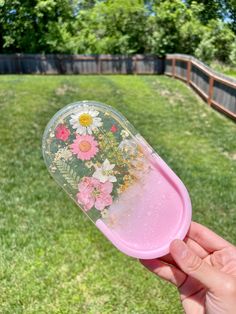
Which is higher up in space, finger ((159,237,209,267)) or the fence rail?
finger ((159,237,209,267))

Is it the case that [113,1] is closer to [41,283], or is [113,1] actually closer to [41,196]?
[41,196]

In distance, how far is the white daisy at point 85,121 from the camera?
2.48 m

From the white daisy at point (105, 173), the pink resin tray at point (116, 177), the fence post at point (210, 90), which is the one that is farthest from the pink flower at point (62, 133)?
the fence post at point (210, 90)

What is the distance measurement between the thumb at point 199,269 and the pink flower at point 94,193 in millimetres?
553

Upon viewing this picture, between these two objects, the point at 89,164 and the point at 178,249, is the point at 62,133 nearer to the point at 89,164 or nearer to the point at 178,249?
the point at 89,164

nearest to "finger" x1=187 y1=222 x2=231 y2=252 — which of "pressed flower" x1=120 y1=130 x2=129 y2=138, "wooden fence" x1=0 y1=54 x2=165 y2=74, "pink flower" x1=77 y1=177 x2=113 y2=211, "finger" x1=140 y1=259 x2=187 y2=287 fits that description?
"finger" x1=140 y1=259 x2=187 y2=287

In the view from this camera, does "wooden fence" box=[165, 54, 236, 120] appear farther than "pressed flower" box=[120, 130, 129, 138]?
Yes

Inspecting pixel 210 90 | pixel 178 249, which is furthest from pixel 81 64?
pixel 178 249

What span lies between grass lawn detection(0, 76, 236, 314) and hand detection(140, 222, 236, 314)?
1830 mm

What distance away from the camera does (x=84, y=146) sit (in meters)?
2.49

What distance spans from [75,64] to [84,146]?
71.6ft

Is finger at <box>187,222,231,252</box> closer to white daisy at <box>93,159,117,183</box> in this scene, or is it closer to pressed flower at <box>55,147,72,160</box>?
white daisy at <box>93,159,117,183</box>

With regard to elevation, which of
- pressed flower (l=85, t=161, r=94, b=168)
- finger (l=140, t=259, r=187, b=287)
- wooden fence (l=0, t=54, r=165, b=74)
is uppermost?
pressed flower (l=85, t=161, r=94, b=168)

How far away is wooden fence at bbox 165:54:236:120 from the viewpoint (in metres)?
11.4
